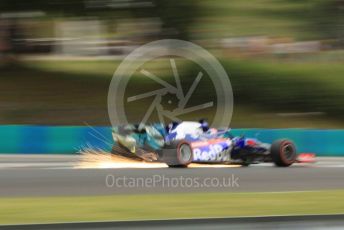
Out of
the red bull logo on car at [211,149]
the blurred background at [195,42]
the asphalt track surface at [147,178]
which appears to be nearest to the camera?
the asphalt track surface at [147,178]

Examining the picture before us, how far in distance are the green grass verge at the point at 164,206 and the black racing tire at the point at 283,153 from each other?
3.32m

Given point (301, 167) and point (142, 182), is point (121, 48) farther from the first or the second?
point (142, 182)

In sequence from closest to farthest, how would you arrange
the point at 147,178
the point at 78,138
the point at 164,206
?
the point at 164,206, the point at 147,178, the point at 78,138

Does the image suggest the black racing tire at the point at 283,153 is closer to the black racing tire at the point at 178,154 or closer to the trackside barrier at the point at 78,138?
the black racing tire at the point at 178,154

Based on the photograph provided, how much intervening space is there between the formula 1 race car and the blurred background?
10.3m

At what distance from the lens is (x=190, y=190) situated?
10.2 m

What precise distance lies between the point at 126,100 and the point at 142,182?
46.7 feet

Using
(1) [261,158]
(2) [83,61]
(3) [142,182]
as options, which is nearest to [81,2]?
(2) [83,61]

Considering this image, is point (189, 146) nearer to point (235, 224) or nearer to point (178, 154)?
point (178, 154)

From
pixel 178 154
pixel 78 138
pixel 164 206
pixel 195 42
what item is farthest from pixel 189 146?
pixel 195 42

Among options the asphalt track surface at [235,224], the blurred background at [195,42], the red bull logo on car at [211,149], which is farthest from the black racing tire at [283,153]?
the blurred background at [195,42]

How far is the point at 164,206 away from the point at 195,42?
664 inches

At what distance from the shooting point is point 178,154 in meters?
12.9

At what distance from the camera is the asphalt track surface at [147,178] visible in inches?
407
